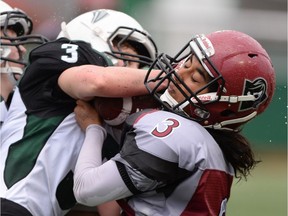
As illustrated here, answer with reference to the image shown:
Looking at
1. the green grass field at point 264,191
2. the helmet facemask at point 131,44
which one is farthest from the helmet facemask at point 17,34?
the green grass field at point 264,191

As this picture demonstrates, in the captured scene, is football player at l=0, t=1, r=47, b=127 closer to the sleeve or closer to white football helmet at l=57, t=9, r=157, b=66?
white football helmet at l=57, t=9, r=157, b=66

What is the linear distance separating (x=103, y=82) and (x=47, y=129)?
0.80 ft

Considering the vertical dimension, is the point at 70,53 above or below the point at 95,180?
above

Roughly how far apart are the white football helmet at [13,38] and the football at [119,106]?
1.62 ft

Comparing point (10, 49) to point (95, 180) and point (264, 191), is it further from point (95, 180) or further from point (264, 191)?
point (264, 191)

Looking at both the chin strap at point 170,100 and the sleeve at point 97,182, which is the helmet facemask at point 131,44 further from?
the sleeve at point 97,182

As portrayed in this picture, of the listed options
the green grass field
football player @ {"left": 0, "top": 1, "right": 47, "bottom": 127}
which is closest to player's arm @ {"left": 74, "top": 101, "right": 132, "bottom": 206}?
football player @ {"left": 0, "top": 1, "right": 47, "bottom": 127}

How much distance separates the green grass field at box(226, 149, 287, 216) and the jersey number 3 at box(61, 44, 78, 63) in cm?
157

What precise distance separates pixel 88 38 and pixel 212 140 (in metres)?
0.71

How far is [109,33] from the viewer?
2135mm

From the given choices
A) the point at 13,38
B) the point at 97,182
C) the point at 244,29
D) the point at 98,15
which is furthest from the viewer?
the point at 244,29

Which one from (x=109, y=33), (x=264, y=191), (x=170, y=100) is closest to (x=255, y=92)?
(x=170, y=100)

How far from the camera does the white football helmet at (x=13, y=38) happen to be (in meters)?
2.11

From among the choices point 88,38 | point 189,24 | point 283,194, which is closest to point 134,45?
point 88,38
